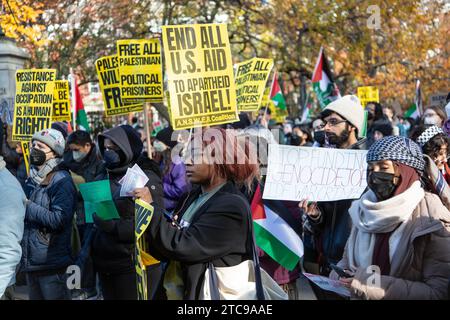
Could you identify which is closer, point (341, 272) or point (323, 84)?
point (341, 272)

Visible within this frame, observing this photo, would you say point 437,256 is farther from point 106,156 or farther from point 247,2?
point 247,2

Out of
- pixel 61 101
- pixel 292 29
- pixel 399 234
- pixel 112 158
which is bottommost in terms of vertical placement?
pixel 399 234

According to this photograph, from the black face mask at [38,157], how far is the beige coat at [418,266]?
3.46 meters

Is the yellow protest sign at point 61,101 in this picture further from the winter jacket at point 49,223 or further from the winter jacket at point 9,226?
the winter jacket at point 9,226

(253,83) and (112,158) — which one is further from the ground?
(253,83)

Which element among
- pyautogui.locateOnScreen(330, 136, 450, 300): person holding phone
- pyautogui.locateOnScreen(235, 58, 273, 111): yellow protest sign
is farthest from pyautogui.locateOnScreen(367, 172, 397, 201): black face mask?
pyautogui.locateOnScreen(235, 58, 273, 111): yellow protest sign

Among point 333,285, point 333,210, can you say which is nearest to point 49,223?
point 333,210

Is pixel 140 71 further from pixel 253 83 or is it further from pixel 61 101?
pixel 61 101

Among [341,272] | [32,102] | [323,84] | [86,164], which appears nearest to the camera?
[341,272]

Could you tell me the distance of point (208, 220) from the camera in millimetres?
3631

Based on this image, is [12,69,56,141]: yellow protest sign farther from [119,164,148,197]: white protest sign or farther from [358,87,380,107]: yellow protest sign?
[358,87,380,107]: yellow protest sign

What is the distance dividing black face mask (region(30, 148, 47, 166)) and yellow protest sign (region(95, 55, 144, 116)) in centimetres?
237

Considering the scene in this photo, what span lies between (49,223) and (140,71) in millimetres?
3000

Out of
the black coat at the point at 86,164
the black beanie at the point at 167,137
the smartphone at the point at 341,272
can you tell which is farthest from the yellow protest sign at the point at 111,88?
the smartphone at the point at 341,272
